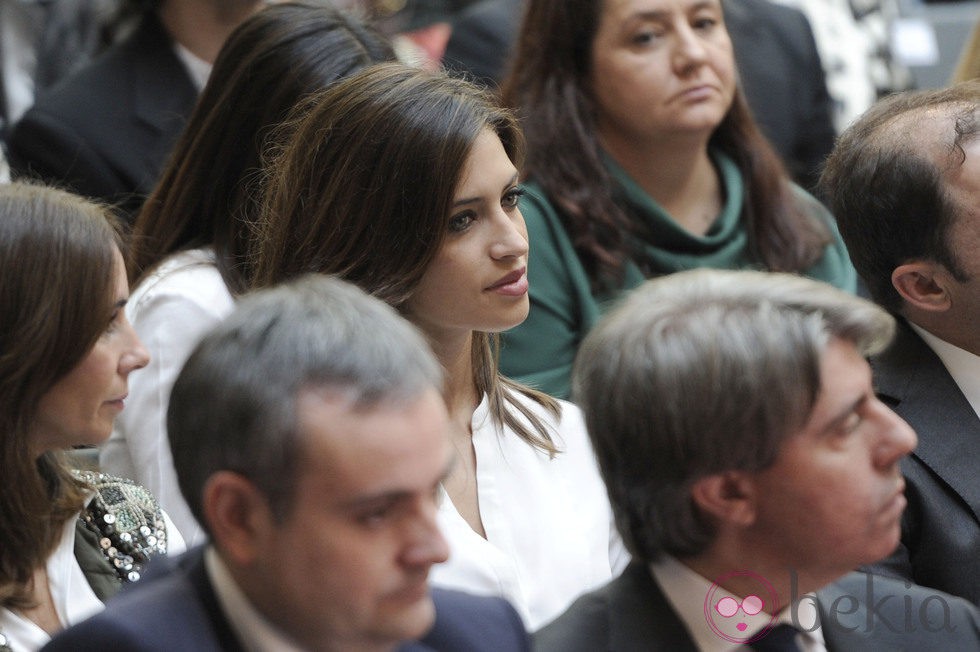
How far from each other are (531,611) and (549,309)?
3.08 feet

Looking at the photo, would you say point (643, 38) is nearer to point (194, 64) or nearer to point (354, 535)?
point (194, 64)

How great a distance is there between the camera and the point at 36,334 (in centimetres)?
205

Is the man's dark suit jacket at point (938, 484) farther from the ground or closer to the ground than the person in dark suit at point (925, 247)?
closer to the ground

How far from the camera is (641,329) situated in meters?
1.81

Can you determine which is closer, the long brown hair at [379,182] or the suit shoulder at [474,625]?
the suit shoulder at [474,625]

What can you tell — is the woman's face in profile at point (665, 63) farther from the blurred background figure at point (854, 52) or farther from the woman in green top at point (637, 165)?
the blurred background figure at point (854, 52)

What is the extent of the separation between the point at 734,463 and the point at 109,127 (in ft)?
6.99

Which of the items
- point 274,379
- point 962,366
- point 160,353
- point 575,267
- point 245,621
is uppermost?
point 274,379

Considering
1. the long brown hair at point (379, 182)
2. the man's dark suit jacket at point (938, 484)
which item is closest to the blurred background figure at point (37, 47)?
the long brown hair at point (379, 182)

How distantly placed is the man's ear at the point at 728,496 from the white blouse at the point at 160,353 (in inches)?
44.2

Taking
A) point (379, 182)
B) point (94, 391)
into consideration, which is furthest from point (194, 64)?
point (94, 391)

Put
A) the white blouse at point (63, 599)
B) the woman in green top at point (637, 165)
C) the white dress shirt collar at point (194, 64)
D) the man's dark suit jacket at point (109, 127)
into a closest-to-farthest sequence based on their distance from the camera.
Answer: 1. the white blouse at point (63, 599)
2. the woman in green top at point (637, 165)
3. the man's dark suit jacket at point (109, 127)
4. the white dress shirt collar at point (194, 64)

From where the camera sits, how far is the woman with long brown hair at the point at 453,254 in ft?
7.93

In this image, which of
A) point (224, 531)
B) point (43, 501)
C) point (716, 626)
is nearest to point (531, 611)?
point (716, 626)
